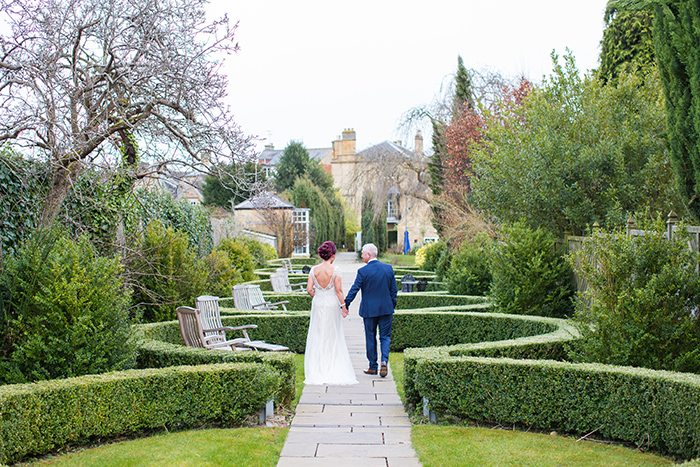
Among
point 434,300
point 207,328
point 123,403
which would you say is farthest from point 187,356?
point 434,300

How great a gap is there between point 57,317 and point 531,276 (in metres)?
6.45

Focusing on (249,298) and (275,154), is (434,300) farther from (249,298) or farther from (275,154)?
(275,154)

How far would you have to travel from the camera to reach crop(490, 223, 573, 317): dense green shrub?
8992 mm

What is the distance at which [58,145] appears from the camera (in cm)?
654

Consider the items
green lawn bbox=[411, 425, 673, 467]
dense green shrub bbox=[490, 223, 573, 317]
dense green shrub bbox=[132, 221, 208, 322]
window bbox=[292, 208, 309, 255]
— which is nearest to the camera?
green lawn bbox=[411, 425, 673, 467]

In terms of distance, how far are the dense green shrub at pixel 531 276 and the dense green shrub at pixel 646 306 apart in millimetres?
2905

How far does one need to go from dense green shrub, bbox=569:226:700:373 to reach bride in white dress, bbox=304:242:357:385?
9.30 ft

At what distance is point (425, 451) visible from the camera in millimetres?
4711

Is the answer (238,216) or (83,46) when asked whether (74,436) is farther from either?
(238,216)

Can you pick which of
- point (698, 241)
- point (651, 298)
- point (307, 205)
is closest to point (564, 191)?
point (698, 241)

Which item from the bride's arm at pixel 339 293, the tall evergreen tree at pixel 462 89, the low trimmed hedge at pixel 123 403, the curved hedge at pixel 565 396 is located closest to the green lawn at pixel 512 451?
the curved hedge at pixel 565 396

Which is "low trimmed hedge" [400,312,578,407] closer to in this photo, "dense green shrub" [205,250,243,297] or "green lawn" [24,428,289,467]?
"green lawn" [24,428,289,467]

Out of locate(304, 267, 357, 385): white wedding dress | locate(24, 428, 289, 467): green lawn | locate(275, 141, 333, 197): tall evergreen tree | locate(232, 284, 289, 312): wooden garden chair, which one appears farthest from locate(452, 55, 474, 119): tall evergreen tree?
locate(275, 141, 333, 197): tall evergreen tree

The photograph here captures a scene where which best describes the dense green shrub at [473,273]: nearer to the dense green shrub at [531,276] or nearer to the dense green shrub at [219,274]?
the dense green shrub at [531,276]
